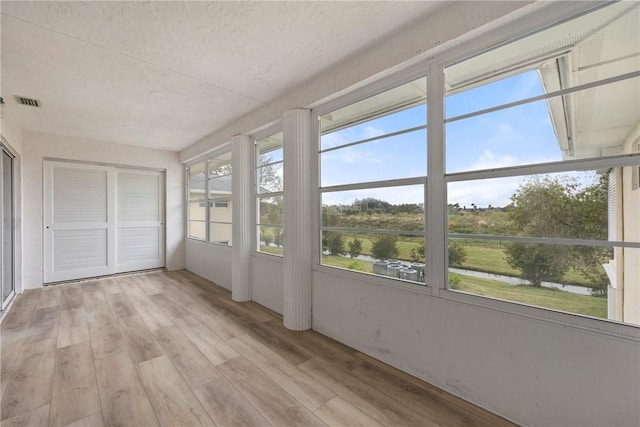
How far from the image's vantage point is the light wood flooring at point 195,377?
160cm

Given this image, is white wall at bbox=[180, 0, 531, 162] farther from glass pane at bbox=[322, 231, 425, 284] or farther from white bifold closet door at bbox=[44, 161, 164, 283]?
white bifold closet door at bbox=[44, 161, 164, 283]

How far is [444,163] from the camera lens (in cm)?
187

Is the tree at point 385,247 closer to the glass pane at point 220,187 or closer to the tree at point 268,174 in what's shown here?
the tree at point 268,174

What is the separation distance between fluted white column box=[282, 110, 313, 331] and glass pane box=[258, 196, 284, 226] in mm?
628

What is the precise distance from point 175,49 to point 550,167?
2.82 meters

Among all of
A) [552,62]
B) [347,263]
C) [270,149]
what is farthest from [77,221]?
[552,62]

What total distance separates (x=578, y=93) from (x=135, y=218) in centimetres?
654

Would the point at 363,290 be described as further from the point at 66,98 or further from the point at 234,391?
the point at 66,98

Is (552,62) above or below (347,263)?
above

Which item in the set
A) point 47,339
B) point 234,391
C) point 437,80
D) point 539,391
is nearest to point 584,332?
point 539,391

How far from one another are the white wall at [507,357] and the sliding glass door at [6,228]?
4.66 metres

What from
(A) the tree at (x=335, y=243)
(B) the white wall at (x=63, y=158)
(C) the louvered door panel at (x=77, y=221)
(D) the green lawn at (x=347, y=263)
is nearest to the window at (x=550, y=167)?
(D) the green lawn at (x=347, y=263)

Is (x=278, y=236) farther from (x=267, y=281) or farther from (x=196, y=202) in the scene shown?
(x=196, y=202)

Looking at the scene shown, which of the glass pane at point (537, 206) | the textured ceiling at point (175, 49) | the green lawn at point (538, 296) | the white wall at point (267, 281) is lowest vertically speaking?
the white wall at point (267, 281)
